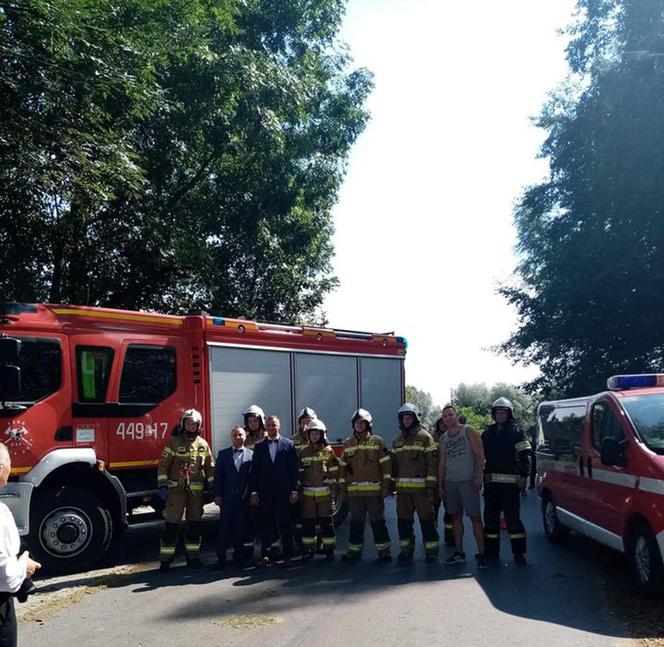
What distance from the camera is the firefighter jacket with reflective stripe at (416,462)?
8.62 m

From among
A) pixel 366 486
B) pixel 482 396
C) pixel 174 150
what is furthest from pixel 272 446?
pixel 482 396

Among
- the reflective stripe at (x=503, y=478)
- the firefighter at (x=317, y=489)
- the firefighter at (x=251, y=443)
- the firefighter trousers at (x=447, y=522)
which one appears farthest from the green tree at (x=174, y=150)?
the reflective stripe at (x=503, y=478)

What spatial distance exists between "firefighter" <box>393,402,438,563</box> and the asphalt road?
0.35m

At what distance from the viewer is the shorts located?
331 inches

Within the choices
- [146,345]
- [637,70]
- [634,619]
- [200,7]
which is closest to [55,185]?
[146,345]

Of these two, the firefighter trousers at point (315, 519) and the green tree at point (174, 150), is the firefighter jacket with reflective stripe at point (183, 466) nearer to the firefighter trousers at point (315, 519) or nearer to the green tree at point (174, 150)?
the firefighter trousers at point (315, 519)

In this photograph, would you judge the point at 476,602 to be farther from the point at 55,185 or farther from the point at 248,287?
the point at 248,287

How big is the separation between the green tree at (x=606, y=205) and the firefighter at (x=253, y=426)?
14270 mm

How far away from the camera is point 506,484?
27.3ft

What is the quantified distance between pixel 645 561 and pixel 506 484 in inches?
77.2

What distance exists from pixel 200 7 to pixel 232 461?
26.8 feet

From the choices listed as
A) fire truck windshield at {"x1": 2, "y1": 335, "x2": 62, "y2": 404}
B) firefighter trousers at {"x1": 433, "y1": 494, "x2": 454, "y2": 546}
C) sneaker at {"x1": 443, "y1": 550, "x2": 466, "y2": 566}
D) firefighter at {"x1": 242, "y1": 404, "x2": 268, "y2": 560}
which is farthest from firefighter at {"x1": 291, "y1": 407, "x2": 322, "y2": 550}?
fire truck windshield at {"x1": 2, "y1": 335, "x2": 62, "y2": 404}

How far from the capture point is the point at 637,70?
20.1 metres

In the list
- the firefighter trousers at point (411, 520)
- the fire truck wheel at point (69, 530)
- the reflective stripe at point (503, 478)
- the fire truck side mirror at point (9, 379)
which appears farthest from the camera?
the firefighter trousers at point (411, 520)
